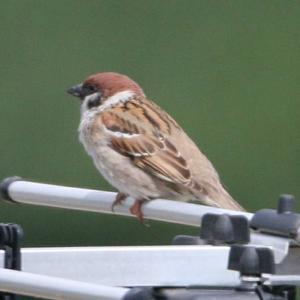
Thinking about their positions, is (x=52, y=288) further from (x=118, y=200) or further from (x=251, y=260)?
(x=118, y=200)

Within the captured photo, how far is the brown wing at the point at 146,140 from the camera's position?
326 centimetres

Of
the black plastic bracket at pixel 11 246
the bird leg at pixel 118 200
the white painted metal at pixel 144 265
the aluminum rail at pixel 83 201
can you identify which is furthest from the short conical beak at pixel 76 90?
the white painted metal at pixel 144 265

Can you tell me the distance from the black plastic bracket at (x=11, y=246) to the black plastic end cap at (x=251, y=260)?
0.26m

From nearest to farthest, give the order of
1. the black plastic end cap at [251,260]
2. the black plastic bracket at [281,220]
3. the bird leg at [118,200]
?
1. the black plastic end cap at [251,260]
2. the black plastic bracket at [281,220]
3. the bird leg at [118,200]

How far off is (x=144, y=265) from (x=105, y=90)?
1.86 m

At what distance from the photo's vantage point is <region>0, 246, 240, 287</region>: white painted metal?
5.13 feet

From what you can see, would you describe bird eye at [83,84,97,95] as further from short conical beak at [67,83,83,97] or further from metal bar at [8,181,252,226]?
metal bar at [8,181,252,226]

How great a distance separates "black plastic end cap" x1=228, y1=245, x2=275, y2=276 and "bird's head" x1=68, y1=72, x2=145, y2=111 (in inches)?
74.5

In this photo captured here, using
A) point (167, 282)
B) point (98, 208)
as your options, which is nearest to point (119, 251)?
point (167, 282)

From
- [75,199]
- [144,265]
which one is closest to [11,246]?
[144,265]

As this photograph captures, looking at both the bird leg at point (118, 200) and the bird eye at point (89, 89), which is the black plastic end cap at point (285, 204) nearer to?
the bird leg at point (118, 200)

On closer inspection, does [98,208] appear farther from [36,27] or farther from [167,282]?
[36,27]

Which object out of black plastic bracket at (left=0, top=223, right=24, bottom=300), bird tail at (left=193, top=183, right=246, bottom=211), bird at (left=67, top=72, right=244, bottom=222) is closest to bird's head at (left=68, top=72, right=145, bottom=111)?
bird at (left=67, top=72, right=244, bottom=222)

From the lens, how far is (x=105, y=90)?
135 inches
